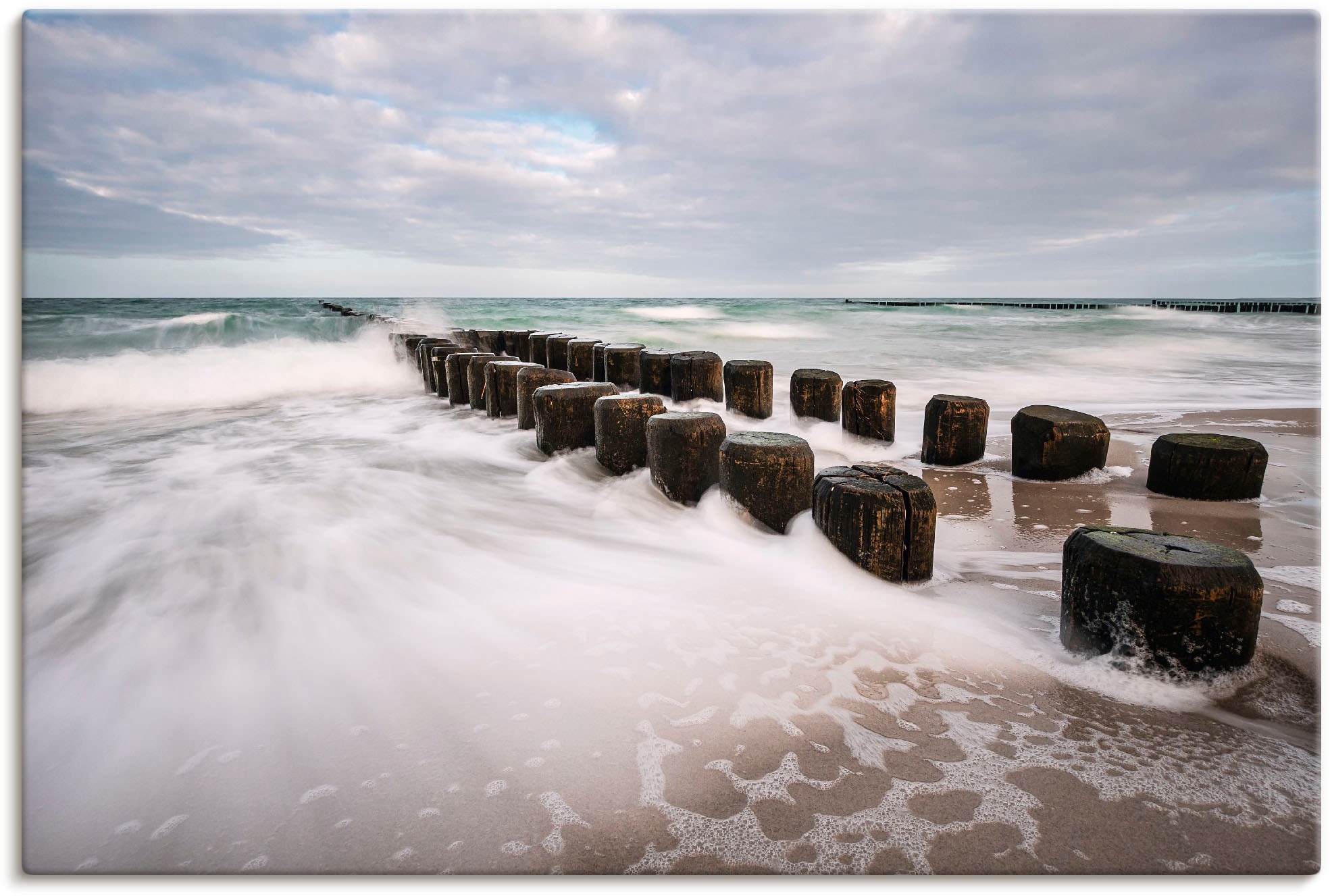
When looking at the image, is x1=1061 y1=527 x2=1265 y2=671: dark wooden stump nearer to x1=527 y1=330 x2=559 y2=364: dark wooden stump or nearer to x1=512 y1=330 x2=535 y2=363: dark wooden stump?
x1=527 y1=330 x2=559 y2=364: dark wooden stump

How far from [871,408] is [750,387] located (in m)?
0.97

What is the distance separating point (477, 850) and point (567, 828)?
0.57ft

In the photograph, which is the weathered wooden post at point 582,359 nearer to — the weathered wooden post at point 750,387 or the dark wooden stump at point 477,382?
the dark wooden stump at point 477,382

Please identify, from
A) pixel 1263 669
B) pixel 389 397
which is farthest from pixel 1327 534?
pixel 389 397

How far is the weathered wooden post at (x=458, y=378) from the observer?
6.50 metres

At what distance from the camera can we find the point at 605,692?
174 centimetres

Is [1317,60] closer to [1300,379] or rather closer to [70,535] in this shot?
[70,535]

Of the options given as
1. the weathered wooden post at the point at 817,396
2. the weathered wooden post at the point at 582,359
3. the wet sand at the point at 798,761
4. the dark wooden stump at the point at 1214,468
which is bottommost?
the wet sand at the point at 798,761

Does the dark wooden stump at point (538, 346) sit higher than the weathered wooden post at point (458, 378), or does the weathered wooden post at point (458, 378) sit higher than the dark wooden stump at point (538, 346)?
the dark wooden stump at point (538, 346)

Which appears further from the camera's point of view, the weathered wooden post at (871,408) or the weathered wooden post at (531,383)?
the weathered wooden post at (531,383)

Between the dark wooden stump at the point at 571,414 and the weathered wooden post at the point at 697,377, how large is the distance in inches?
54.4

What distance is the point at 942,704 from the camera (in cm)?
166

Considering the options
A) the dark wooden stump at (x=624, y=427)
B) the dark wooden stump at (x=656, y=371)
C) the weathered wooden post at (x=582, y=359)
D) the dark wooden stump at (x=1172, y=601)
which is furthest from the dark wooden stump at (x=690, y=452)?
the weathered wooden post at (x=582, y=359)

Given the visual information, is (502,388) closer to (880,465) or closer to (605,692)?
(880,465)
